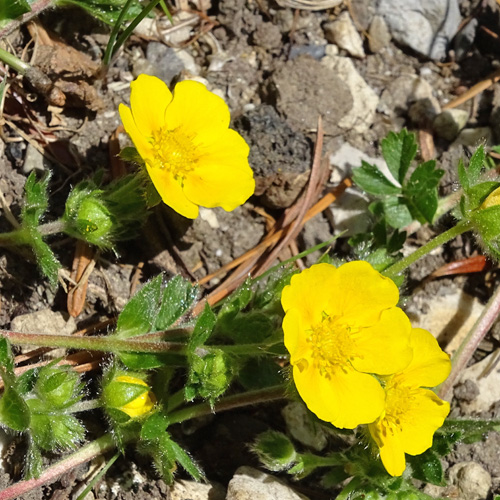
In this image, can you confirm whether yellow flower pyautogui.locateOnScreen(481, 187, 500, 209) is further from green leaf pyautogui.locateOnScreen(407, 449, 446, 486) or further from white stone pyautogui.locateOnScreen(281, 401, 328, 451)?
white stone pyautogui.locateOnScreen(281, 401, 328, 451)

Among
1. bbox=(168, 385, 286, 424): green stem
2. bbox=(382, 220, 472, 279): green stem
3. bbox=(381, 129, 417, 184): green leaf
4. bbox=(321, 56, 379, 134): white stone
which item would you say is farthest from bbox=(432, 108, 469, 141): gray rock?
bbox=(168, 385, 286, 424): green stem

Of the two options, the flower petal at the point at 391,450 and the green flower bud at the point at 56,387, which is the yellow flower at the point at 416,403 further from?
the green flower bud at the point at 56,387

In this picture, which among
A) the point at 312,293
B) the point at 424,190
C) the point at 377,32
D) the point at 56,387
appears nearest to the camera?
the point at 312,293

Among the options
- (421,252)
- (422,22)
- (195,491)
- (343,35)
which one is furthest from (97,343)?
(422,22)

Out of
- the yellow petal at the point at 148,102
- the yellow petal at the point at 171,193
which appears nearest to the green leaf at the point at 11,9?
the yellow petal at the point at 148,102

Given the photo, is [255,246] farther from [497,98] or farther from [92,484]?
[497,98]

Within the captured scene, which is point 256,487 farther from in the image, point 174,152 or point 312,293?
point 174,152
